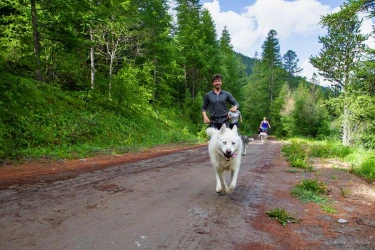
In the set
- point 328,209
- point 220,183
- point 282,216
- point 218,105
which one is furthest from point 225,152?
point 328,209

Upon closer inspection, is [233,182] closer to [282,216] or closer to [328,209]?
[282,216]

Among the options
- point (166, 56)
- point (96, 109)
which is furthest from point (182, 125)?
point (96, 109)

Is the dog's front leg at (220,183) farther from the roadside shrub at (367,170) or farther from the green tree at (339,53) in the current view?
the green tree at (339,53)

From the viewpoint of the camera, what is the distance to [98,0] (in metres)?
17.3

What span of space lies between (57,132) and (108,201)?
8.65m

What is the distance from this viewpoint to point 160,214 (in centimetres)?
428

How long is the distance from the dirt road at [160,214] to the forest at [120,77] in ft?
9.15

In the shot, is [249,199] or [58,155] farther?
[58,155]

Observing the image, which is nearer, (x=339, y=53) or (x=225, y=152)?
(x=225, y=152)

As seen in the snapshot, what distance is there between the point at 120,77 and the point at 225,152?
14.1m

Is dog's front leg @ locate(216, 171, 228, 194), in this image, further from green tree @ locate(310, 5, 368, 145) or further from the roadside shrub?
green tree @ locate(310, 5, 368, 145)

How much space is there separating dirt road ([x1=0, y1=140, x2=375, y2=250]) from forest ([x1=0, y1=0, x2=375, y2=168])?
2.79 m

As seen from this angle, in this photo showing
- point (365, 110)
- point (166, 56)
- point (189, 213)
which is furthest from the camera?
point (166, 56)

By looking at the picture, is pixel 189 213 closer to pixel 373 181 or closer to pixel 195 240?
pixel 195 240
